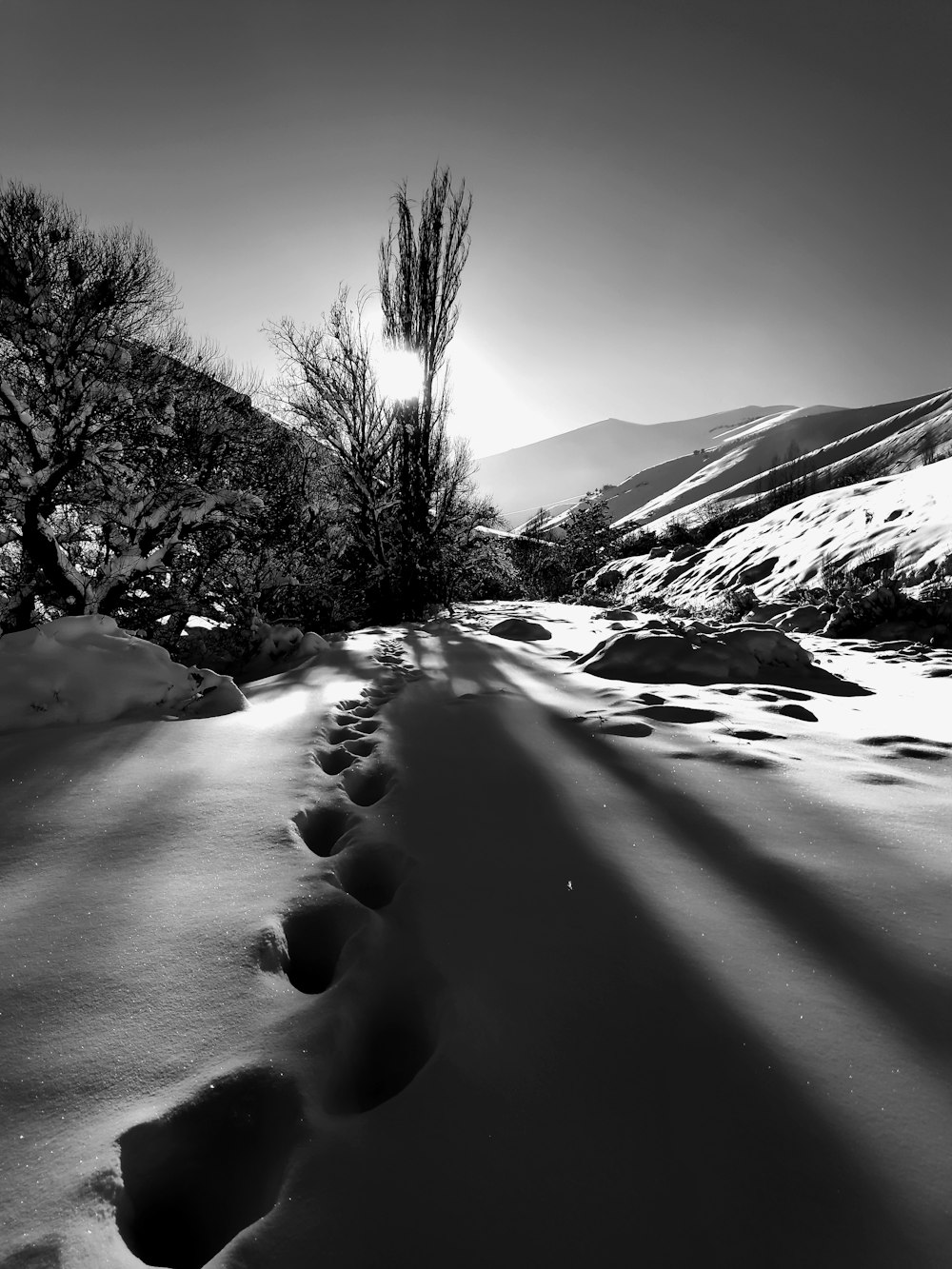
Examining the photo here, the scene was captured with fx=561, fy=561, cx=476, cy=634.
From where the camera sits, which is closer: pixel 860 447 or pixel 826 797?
pixel 826 797

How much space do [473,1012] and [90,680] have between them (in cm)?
205

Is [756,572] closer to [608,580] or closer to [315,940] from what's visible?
[608,580]

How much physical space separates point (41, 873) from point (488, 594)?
14022 mm

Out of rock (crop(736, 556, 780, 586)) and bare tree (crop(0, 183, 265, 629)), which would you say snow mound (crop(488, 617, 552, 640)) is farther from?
rock (crop(736, 556, 780, 586))

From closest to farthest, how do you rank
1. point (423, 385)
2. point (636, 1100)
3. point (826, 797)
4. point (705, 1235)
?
point (705, 1235), point (636, 1100), point (826, 797), point (423, 385)

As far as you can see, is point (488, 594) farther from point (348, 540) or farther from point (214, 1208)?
point (214, 1208)

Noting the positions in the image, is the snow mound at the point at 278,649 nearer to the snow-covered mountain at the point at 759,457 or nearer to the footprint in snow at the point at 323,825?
the footprint in snow at the point at 323,825

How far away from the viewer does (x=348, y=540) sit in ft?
25.3

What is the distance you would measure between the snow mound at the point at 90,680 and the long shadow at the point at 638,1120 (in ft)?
5.59

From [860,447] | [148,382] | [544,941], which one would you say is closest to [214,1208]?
[544,941]

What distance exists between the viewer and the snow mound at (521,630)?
4805 millimetres

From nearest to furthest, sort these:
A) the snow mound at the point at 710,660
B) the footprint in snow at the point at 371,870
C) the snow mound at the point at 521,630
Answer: the footprint in snow at the point at 371,870, the snow mound at the point at 710,660, the snow mound at the point at 521,630

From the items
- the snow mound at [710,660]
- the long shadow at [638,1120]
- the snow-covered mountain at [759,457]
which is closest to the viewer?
the long shadow at [638,1120]

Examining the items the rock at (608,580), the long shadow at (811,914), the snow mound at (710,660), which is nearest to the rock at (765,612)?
the snow mound at (710,660)
